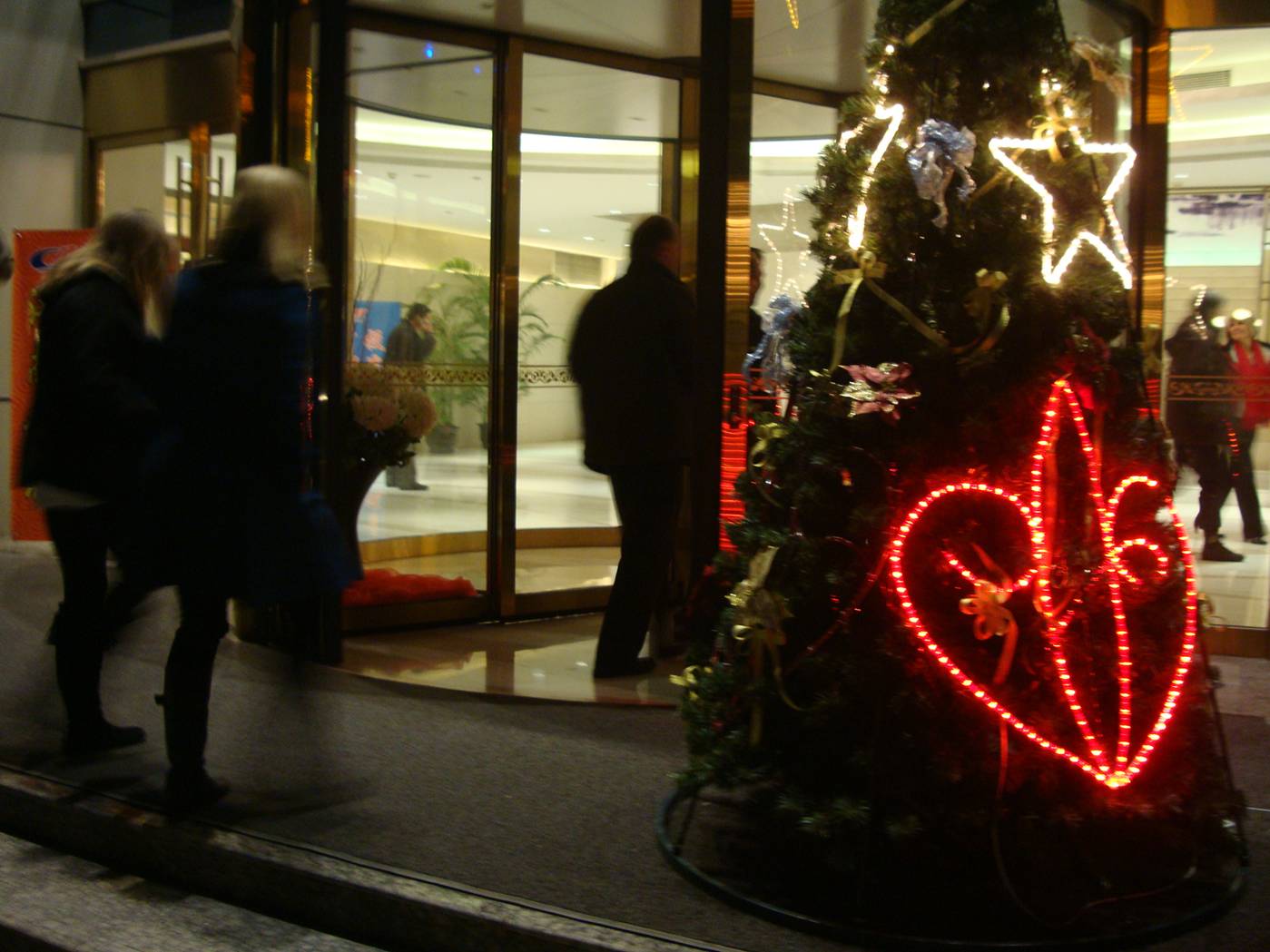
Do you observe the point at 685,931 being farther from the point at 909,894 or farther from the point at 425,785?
the point at 425,785

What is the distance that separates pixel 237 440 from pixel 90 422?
733 mm

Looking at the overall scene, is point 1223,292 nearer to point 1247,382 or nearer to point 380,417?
point 1247,382

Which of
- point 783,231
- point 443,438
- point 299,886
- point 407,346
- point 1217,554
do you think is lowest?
point 299,886

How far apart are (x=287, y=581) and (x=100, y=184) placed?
22.2ft

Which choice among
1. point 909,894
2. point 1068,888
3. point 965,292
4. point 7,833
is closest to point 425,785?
point 7,833

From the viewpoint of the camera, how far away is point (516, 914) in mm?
2998

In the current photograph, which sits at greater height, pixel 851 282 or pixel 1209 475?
pixel 851 282

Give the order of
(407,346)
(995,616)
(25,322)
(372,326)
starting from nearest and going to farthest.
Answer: (995,616) < (372,326) < (407,346) < (25,322)

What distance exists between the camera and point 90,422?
3.98 metres

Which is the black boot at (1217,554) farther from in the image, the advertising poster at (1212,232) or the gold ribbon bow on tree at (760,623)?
the gold ribbon bow on tree at (760,623)

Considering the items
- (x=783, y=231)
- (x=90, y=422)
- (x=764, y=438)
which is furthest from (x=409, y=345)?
(x=764, y=438)

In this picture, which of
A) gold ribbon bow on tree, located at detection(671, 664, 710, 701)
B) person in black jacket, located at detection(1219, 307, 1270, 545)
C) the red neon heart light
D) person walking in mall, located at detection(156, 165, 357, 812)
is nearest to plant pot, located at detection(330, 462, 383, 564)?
person walking in mall, located at detection(156, 165, 357, 812)

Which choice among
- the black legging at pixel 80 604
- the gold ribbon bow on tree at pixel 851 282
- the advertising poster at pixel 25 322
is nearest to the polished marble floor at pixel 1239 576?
the gold ribbon bow on tree at pixel 851 282

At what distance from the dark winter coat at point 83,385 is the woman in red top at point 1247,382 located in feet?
14.8
